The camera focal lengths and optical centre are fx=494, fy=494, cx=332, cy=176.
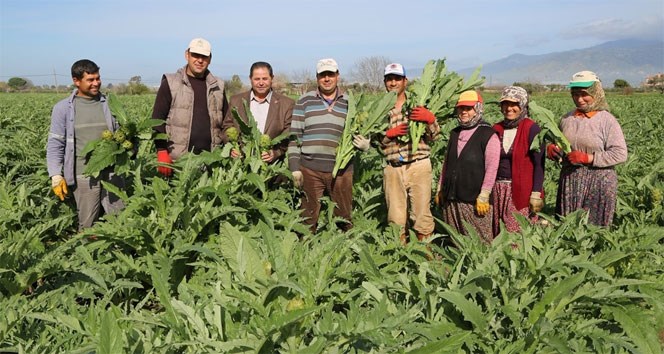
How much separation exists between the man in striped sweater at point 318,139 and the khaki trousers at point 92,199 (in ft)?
Result: 5.07

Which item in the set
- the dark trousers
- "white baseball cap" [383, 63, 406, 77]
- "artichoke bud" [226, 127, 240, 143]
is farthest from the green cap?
"artichoke bud" [226, 127, 240, 143]

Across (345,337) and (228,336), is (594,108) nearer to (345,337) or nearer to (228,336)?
(345,337)

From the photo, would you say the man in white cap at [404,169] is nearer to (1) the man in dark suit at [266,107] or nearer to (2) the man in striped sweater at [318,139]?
(2) the man in striped sweater at [318,139]

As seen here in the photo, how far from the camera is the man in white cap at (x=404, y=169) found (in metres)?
4.36

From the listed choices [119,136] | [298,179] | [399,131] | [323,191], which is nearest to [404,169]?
[399,131]

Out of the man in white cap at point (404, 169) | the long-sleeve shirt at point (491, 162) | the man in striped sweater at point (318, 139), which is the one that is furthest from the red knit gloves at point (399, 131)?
the long-sleeve shirt at point (491, 162)

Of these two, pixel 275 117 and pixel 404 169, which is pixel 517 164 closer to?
pixel 404 169

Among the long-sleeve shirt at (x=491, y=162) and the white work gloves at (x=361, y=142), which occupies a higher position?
the white work gloves at (x=361, y=142)

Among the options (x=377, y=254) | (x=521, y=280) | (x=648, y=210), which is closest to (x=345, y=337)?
(x=521, y=280)

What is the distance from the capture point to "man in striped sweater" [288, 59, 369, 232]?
14.2ft

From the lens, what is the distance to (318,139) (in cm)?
434

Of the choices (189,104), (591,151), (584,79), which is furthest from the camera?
(189,104)

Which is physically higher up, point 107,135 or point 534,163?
point 107,135

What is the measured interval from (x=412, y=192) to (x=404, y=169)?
0.73 ft
